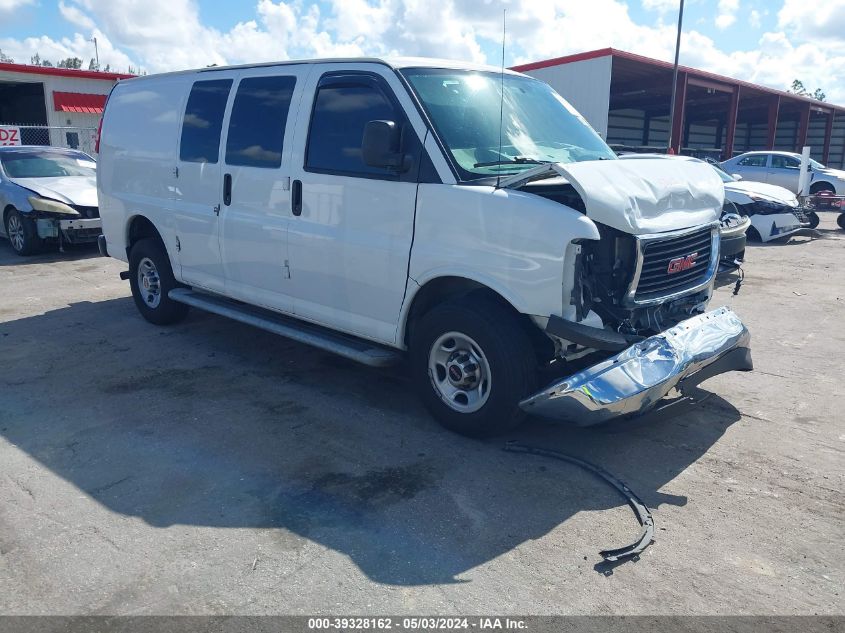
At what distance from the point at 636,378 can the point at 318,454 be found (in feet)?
6.37

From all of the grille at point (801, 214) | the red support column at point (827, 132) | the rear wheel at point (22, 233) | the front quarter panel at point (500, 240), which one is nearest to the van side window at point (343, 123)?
the front quarter panel at point (500, 240)

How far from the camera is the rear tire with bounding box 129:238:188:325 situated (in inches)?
275

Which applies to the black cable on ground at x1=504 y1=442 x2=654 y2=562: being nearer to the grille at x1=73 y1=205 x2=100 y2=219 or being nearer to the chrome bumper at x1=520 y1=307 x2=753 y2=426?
the chrome bumper at x1=520 y1=307 x2=753 y2=426

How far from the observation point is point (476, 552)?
11.1 feet

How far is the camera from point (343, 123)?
16.4 ft

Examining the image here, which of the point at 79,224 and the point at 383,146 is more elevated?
the point at 383,146

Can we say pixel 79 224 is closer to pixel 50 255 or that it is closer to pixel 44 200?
pixel 44 200

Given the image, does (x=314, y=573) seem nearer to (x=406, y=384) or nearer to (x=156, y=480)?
(x=156, y=480)

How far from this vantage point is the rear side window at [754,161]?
72.7ft

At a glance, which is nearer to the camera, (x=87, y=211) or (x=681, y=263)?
(x=681, y=263)

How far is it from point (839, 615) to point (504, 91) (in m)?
3.77

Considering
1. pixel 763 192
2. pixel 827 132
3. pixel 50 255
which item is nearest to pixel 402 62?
pixel 50 255

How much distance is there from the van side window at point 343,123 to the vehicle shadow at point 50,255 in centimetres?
797

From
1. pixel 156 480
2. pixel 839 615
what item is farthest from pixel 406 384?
pixel 839 615
